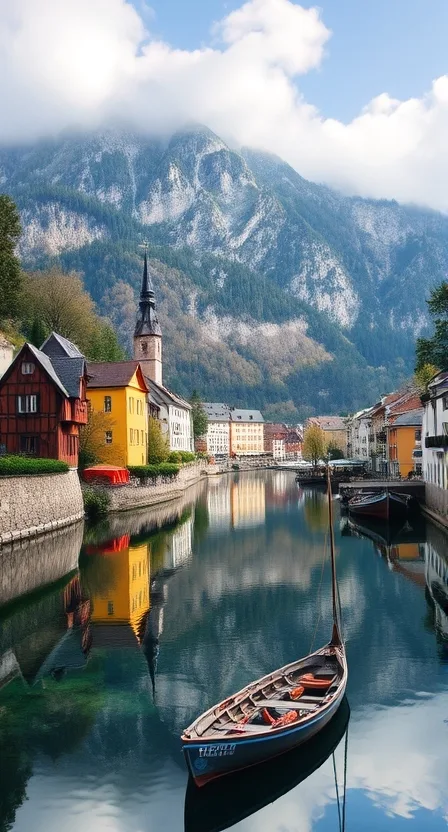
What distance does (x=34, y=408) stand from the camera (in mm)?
54562

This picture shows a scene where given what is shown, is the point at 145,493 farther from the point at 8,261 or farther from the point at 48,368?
the point at 8,261

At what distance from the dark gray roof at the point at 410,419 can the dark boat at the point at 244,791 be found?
65.7m

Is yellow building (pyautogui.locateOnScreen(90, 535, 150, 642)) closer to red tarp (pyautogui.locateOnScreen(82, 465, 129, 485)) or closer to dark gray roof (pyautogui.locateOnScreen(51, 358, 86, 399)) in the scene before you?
dark gray roof (pyautogui.locateOnScreen(51, 358, 86, 399))

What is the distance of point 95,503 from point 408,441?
132ft

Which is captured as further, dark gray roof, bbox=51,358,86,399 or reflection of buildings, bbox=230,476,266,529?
reflection of buildings, bbox=230,476,266,529

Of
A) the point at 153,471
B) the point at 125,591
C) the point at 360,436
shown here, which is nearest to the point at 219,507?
the point at 153,471

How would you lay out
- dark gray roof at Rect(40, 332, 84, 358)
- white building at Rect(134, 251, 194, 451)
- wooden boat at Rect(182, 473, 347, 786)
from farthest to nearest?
white building at Rect(134, 251, 194, 451), dark gray roof at Rect(40, 332, 84, 358), wooden boat at Rect(182, 473, 347, 786)

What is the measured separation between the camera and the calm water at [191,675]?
14.1 metres

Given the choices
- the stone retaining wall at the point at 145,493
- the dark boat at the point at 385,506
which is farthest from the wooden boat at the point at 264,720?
the dark boat at the point at 385,506

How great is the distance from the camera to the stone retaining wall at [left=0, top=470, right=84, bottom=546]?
39.7 metres

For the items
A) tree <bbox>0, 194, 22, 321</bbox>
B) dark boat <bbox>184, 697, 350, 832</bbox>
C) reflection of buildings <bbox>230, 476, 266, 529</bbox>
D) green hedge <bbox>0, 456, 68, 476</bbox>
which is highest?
tree <bbox>0, 194, 22, 321</bbox>

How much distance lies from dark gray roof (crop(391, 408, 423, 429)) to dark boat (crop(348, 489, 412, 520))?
1426 cm

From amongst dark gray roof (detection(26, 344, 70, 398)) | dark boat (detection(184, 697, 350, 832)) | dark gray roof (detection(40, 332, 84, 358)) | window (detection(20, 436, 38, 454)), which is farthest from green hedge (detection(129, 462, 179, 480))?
dark boat (detection(184, 697, 350, 832))

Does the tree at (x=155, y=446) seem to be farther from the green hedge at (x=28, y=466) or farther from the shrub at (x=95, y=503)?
the green hedge at (x=28, y=466)
